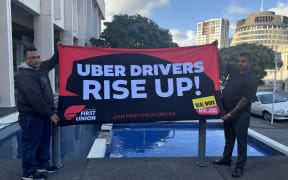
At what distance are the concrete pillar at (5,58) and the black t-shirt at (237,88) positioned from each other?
35.5 feet

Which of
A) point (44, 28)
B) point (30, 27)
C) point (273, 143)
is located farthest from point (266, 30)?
point (273, 143)

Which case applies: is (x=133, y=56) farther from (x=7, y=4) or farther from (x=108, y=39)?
(x=108, y=39)

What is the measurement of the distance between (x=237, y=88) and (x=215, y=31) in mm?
193884

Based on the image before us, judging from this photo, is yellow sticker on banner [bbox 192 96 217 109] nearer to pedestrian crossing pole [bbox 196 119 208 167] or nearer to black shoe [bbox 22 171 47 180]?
pedestrian crossing pole [bbox 196 119 208 167]

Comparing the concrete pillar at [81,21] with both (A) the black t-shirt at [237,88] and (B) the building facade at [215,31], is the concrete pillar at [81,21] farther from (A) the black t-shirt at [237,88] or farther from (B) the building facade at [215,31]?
(B) the building facade at [215,31]

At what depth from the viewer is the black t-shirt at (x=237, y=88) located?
10.1 feet

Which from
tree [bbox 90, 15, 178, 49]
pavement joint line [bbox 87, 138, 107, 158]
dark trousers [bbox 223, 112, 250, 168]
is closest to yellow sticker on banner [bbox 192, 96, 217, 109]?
dark trousers [bbox 223, 112, 250, 168]

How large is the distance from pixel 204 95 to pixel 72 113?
2.16 meters

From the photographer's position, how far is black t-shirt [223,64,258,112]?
3.08m

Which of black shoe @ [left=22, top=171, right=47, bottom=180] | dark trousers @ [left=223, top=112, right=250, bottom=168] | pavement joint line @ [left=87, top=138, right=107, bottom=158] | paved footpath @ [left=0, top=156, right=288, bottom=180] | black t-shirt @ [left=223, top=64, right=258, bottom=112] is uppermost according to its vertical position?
black t-shirt @ [left=223, top=64, right=258, bottom=112]

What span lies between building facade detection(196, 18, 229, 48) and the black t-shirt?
590 feet

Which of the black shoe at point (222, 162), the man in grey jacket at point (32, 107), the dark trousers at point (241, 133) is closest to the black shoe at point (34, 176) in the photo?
the man in grey jacket at point (32, 107)

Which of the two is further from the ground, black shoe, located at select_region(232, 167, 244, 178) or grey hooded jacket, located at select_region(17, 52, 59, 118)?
grey hooded jacket, located at select_region(17, 52, 59, 118)

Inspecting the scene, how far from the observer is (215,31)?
180 m
